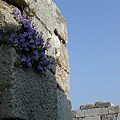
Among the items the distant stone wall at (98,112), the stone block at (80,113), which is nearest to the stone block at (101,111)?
the distant stone wall at (98,112)

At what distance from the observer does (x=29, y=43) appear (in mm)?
2240

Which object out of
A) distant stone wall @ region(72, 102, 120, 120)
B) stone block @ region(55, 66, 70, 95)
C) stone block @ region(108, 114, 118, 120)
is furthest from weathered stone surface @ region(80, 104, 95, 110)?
stone block @ region(55, 66, 70, 95)

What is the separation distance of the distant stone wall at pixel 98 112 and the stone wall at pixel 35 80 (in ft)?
30.0

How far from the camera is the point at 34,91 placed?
85.5 inches

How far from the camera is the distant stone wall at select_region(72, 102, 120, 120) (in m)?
11.9

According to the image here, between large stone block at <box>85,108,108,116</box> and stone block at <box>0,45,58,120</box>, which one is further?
large stone block at <box>85,108,108,116</box>

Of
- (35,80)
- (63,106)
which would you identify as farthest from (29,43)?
(63,106)

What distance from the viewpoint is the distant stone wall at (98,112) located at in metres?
Answer: 11.9

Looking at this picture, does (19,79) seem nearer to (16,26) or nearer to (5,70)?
(5,70)

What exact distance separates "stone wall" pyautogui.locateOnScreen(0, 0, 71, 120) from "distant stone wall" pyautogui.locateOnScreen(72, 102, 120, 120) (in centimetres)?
913

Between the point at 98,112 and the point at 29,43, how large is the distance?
33.4 ft

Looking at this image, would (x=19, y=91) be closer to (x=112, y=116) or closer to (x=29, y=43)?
(x=29, y=43)

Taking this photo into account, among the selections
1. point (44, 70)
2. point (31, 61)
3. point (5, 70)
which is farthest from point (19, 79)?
point (44, 70)

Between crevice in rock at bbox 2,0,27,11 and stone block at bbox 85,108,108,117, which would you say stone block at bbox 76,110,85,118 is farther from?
crevice in rock at bbox 2,0,27,11
